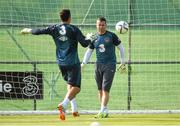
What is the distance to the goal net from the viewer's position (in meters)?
14.6

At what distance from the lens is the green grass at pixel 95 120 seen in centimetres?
1258

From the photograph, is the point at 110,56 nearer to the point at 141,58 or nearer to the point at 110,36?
the point at 110,36

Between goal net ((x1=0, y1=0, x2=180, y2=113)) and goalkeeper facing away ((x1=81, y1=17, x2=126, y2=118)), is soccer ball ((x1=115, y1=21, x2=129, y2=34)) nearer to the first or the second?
goal net ((x1=0, y1=0, x2=180, y2=113))

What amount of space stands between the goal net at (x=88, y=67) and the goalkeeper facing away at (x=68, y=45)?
1.72 metres

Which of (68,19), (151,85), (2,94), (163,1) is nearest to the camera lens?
(68,19)

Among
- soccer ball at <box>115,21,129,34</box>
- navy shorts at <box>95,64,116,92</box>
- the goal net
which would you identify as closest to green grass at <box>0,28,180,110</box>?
the goal net

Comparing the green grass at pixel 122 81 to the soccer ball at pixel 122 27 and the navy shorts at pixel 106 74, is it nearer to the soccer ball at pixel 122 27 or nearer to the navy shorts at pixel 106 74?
the navy shorts at pixel 106 74

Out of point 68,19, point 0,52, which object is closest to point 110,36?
point 68,19

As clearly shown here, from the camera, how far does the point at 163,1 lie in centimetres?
1997

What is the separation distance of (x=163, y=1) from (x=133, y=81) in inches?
116

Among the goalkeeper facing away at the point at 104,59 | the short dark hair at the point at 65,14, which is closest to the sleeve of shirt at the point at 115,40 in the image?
the goalkeeper facing away at the point at 104,59

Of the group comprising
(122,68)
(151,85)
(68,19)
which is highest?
(68,19)

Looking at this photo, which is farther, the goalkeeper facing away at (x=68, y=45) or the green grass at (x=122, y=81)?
the green grass at (x=122, y=81)

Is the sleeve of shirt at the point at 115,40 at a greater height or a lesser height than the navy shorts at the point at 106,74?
greater
